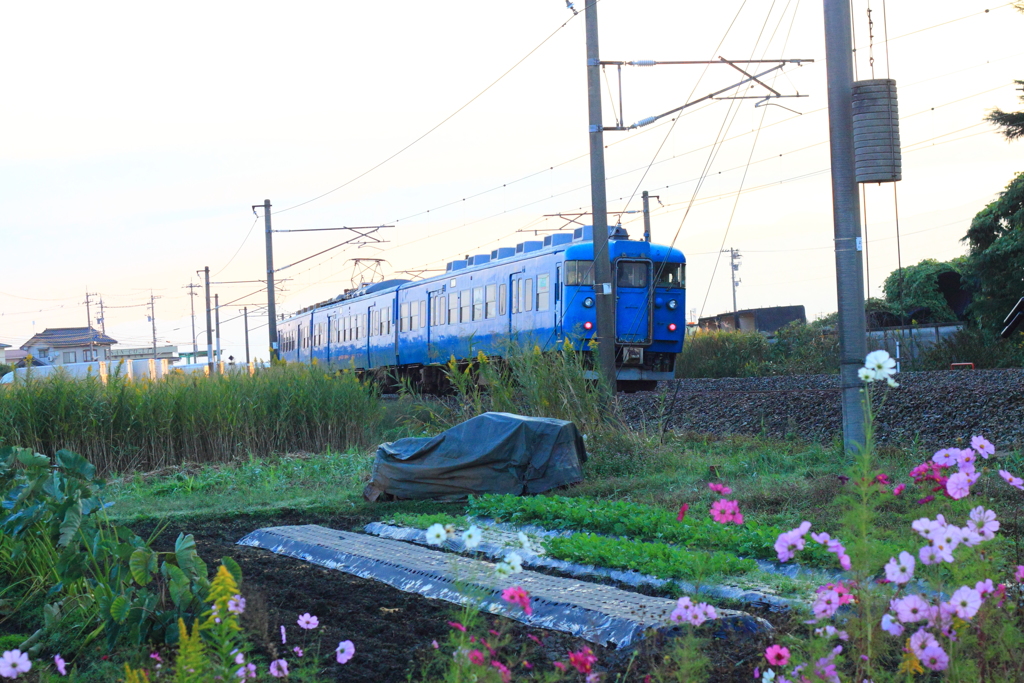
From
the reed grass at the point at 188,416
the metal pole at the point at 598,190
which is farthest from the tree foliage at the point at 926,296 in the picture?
the reed grass at the point at 188,416

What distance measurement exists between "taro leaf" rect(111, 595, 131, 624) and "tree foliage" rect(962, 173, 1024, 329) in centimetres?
2110

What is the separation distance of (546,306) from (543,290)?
323 mm

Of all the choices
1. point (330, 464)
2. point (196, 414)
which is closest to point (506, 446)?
point (330, 464)

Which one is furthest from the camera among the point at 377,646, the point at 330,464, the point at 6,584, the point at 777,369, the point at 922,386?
the point at 777,369

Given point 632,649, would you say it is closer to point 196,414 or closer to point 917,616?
point 917,616

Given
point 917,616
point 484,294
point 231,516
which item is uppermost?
point 484,294

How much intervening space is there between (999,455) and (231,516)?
6147 mm

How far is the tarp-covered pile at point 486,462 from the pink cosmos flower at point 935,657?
5.79m

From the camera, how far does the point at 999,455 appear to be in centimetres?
805

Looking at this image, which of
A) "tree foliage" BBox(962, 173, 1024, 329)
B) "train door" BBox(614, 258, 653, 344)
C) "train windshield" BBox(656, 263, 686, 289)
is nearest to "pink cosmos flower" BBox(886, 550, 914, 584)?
"train door" BBox(614, 258, 653, 344)

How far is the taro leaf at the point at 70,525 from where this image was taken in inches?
153

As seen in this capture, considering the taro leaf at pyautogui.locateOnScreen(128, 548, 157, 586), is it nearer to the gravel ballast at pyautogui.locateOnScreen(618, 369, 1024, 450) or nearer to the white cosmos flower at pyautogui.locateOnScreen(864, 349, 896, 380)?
the white cosmos flower at pyautogui.locateOnScreen(864, 349, 896, 380)

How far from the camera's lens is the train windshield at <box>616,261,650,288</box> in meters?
17.8

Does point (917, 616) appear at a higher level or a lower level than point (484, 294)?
lower
